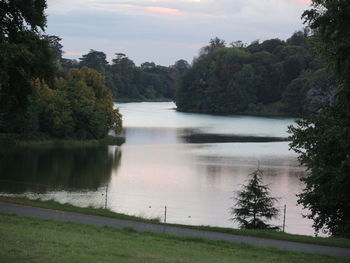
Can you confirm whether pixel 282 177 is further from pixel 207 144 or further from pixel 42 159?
pixel 207 144

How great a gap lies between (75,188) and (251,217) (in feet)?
64.7

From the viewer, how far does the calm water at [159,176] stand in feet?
123

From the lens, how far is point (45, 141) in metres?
79.0

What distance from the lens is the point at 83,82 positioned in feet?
283

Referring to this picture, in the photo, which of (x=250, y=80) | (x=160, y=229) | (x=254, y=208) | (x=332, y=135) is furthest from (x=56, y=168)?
(x=250, y=80)

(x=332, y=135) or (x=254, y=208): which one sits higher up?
(x=332, y=135)

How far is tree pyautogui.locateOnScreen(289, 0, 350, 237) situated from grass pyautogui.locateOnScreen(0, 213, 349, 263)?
3.92 m

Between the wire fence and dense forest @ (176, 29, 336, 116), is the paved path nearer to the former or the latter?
the wire fence

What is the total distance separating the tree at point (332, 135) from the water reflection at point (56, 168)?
74.7 feet

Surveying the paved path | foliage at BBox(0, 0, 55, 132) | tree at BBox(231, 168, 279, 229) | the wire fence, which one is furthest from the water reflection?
tree at BBox(231, 168, 279, 229)

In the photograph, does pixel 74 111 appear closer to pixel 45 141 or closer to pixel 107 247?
pixel 45 141

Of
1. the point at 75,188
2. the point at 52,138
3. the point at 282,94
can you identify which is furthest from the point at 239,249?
the point at 282,94

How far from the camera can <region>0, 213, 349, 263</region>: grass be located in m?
13.6

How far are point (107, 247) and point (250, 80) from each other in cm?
16821
